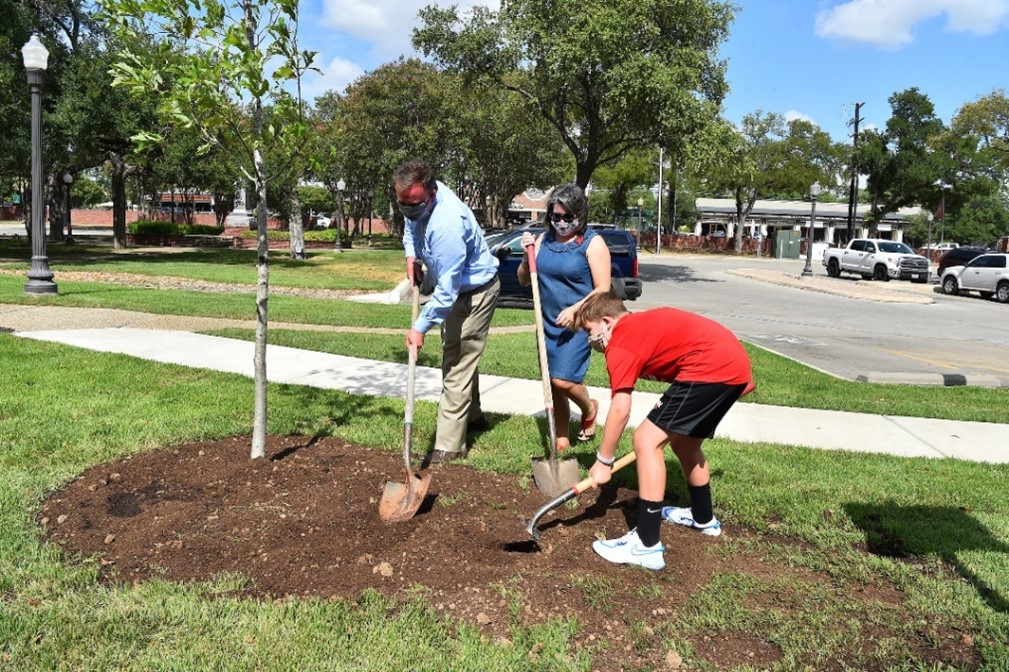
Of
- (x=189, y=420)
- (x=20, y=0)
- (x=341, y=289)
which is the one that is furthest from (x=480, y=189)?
(x=189, y=420)

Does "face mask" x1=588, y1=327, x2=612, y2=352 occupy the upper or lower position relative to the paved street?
upper

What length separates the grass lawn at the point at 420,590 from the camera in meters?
2.78

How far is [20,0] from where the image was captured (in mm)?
23844

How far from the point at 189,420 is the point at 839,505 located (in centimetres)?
433

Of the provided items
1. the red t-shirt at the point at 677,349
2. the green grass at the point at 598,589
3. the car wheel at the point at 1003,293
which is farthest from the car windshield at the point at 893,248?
the red t-shirt at the point at 677,349

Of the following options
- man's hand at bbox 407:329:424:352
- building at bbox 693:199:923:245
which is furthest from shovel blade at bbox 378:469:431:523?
building at bbox 693:199:923:245

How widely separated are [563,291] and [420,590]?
6.89 ft

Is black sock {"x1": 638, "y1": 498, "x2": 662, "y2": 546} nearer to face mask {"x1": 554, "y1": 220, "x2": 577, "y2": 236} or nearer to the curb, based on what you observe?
face mask {"x1": 554, "y1": 220, "x2": 577, "y2": 236}

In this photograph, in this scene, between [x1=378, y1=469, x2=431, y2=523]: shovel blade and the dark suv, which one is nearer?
[x1=378, y1=469, x2=431, y2=523]: shovel blade

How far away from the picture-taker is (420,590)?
10.5ft

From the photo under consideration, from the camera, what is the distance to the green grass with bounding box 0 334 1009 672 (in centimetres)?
277

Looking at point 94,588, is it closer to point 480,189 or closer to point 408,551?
point 408,551

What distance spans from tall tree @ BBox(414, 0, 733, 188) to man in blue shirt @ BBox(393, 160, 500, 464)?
17536 millimetres

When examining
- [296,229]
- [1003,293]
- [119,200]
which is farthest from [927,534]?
[119,200]
